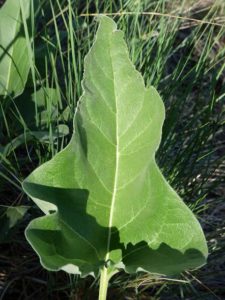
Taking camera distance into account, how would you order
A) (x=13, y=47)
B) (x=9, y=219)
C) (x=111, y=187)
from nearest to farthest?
(x=111, y=187), (x=9, y=219), (x=13, y=47)

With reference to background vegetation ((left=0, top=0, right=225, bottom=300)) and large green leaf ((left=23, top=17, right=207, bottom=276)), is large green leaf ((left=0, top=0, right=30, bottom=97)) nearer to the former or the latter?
background vegetation ((left=0, top=0, right=225, bottom=300))

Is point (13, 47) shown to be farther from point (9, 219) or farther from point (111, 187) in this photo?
point (111, 187)

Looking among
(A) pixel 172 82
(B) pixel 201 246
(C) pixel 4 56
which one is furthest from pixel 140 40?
(B) pixel 201 246

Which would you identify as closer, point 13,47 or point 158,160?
point 158,160

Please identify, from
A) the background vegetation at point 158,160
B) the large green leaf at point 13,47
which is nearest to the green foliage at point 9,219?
the background vegetation at point 158,160

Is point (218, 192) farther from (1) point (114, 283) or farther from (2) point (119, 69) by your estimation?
(2) point (119, 69)

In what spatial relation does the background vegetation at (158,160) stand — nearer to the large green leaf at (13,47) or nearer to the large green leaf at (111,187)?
the large green leaf at (13,47)

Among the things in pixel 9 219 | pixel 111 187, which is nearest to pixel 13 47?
pixel 9 219
